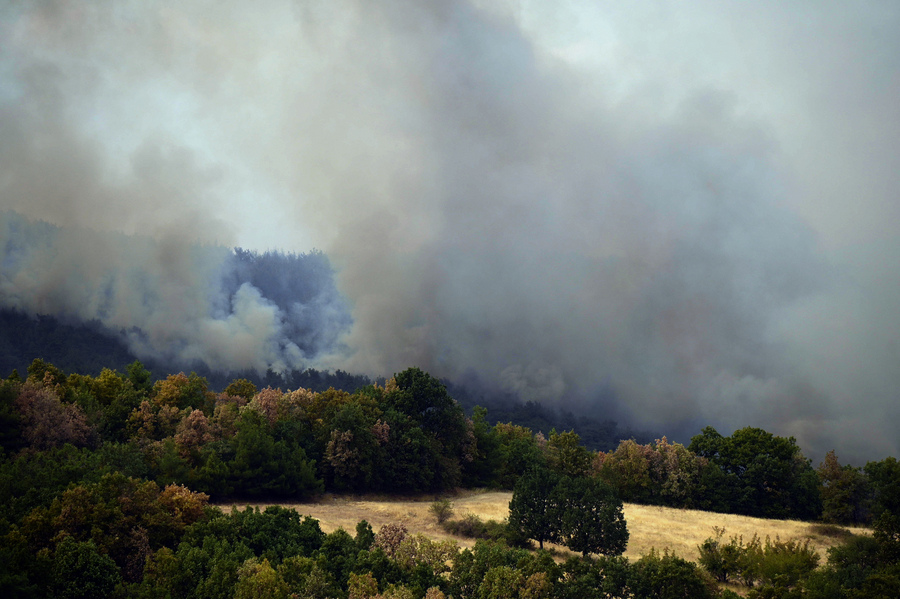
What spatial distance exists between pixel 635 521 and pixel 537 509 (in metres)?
14.0

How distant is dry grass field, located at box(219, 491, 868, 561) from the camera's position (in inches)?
1882

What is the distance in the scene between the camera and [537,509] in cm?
4656

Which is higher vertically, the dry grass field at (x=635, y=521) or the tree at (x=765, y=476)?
the tree at (x=765, y=476)

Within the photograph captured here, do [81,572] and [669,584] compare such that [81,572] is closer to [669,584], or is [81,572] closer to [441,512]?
[669,584]

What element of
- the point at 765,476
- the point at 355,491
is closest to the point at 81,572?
the point at 355,491

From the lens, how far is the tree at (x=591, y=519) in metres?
43.0

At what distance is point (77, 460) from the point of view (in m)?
41.4

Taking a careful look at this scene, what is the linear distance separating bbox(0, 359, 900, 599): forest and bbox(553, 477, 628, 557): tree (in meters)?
0.13

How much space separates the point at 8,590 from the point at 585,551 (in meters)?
33.1

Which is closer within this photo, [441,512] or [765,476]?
[441,512]

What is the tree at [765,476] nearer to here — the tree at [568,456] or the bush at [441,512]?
the tree at [568,456]

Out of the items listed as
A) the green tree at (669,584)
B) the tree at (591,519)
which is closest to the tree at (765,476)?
the tree at (591,519)

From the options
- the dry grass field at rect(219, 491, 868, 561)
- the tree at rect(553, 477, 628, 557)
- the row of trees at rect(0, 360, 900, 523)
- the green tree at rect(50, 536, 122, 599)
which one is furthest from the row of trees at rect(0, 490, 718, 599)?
the row of trees at rect(0, 360, 900, 523)

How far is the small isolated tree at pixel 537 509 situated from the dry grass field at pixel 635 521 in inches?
76.8
